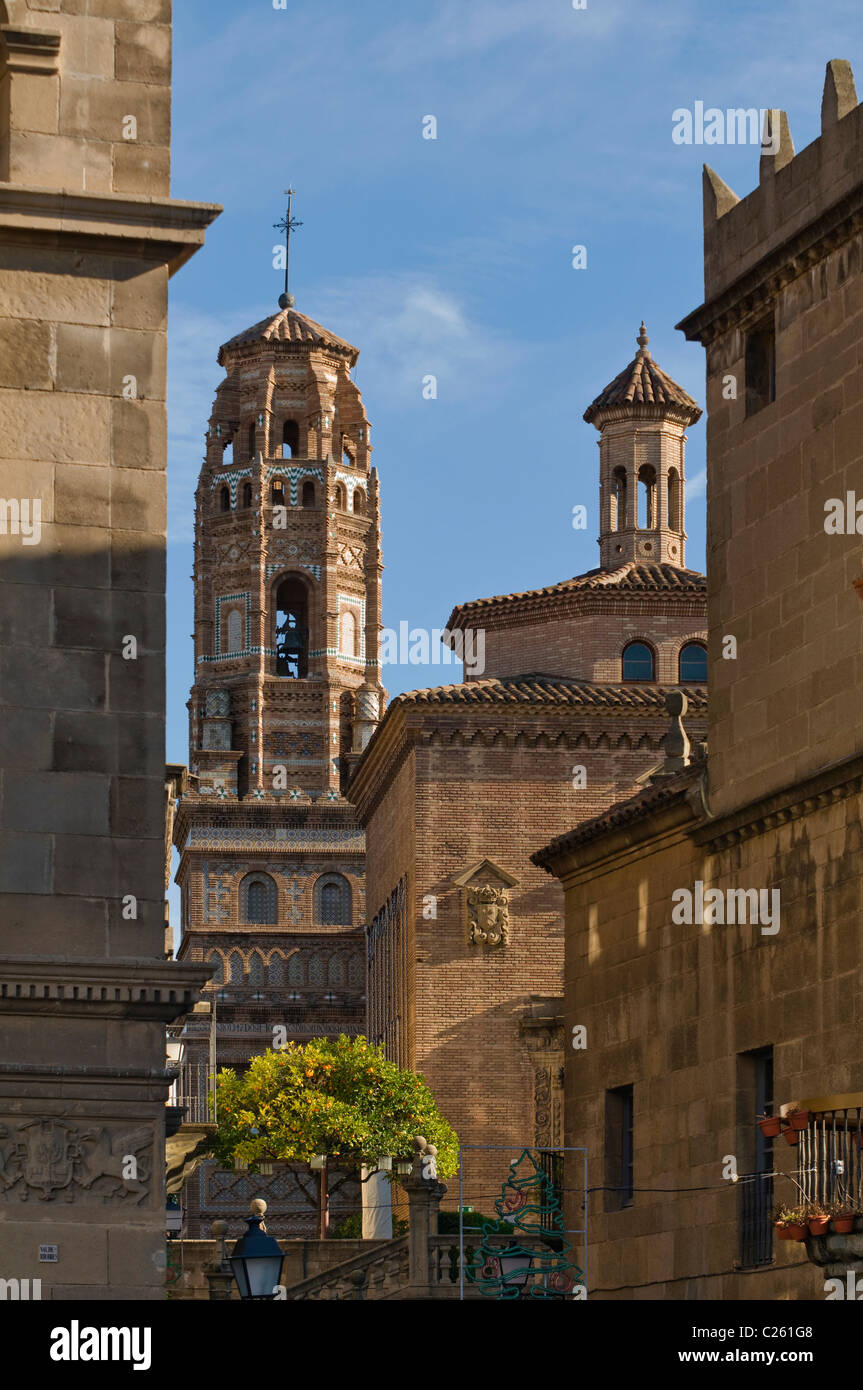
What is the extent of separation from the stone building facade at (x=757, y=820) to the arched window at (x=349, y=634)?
7563 cm

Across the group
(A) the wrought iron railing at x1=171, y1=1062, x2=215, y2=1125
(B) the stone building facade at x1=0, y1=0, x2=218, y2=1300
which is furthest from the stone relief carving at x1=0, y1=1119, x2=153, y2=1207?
(A) the wrought iron railing at x1=171, y1=1062, x2=215, y2=1125

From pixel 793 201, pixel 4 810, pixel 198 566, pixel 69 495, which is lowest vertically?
pixel 4 810

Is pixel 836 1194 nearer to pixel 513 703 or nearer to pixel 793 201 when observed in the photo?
pixel 793 201

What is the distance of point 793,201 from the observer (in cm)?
3097

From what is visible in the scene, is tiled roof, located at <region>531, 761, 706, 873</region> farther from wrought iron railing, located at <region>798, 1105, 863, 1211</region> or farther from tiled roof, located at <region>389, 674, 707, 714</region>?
tiled roof, located at <region>389, 674, 707, 714</region>

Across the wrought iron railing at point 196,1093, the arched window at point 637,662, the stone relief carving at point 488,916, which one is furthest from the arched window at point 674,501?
the wrought iron railing at point 196,1093

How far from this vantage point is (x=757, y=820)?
1199 inches

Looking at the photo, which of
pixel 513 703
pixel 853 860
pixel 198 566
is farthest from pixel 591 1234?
pixel 198 566

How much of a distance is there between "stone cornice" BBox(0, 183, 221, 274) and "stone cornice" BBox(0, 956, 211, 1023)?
4.65m

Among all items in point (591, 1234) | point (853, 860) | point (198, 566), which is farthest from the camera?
point (198, 566)

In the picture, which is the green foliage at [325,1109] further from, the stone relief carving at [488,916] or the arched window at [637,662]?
the arched window at [637,662]

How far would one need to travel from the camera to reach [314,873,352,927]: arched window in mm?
103125

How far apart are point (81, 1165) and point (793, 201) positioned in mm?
17931

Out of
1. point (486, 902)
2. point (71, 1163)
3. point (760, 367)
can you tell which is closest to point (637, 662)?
point (486, 902)
